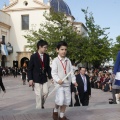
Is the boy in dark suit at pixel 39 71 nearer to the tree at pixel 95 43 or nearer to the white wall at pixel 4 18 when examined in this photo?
the tree at pixel 95 43

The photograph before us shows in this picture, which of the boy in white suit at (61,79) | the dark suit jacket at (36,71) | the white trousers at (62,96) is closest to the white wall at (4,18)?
the dark suit jacket at (36,71)

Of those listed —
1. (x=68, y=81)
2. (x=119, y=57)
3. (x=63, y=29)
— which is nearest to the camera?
(x=68, y=81)

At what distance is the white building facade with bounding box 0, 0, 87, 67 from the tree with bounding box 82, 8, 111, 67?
1683cm

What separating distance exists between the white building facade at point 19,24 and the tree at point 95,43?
663 inches

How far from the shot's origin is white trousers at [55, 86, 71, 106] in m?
6.58

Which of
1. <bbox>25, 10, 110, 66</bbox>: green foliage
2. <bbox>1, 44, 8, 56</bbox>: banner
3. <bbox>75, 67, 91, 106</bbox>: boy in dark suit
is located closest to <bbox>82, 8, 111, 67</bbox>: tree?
<bbox>25, 10, 110, 66</bbox>: green foliage

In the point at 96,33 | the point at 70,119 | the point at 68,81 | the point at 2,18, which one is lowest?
the point at 70,119

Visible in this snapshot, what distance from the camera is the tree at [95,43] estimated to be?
40625mm

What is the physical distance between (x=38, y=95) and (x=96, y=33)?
33.5 meters

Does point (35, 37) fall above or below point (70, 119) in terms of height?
above

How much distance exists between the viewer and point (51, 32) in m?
41.2

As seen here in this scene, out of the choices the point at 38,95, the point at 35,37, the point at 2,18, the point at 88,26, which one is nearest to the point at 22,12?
the point at 2,18

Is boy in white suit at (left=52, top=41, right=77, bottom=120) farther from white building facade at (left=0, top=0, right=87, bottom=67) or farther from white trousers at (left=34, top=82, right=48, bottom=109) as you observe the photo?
white building facade at (left=0, top=0, right=87, bottom=67)

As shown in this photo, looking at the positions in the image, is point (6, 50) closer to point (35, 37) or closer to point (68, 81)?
point (35, 37)
